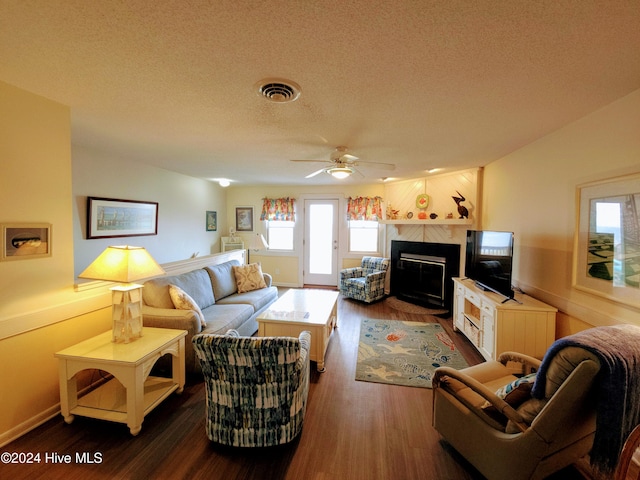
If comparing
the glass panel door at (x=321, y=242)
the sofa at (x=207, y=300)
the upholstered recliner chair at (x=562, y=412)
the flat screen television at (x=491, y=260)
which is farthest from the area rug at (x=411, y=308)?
the upholstered recliner chair at (x=562, y=412)

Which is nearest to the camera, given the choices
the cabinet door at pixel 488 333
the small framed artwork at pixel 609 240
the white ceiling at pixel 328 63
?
the white ceiling at pixel 328 63

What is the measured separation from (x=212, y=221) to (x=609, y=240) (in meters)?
6.00

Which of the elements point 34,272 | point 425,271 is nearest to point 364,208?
point 425,271

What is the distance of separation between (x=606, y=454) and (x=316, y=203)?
537 cm

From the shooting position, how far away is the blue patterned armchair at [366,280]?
492cm

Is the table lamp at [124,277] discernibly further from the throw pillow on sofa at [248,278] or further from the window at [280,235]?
the window at [280,235]

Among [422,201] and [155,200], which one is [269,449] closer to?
[155,200]

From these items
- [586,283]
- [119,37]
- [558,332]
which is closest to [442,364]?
[558,332]

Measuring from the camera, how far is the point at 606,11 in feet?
3.59

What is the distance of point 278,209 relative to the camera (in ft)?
20.2

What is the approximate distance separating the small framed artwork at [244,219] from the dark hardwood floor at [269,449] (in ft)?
14.7

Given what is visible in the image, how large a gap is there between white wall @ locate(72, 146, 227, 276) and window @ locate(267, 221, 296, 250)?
3.77ft

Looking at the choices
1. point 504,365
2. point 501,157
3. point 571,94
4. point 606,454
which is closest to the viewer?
point 606,454

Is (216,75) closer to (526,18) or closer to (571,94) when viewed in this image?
(526,18)
